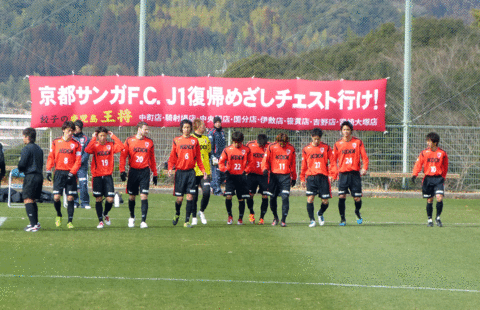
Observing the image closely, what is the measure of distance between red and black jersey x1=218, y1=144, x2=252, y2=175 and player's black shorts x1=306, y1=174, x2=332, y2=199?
125 centimetres

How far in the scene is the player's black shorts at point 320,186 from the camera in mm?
12867

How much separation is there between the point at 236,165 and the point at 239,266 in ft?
14.5

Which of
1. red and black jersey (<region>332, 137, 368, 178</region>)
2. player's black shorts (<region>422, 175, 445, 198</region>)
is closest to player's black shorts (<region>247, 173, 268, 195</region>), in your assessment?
red and black jersey (<region>332, 137, 368, 178</region>)

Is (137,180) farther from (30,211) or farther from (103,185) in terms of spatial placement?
(30,211)

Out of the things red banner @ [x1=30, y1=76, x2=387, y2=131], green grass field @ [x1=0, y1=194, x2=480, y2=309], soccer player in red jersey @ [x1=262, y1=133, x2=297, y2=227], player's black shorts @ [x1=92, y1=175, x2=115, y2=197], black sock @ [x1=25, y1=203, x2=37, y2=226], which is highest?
red banner @ [x1=30, y1=76, x2=387, y2=131]

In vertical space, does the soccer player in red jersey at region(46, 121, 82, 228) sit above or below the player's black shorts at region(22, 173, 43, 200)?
above

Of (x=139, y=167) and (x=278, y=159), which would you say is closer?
(x=139, y=167)

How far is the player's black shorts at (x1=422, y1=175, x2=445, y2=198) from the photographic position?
13.1 metres

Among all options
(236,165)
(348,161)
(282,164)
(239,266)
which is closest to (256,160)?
(236,165)

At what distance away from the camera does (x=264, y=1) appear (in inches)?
1483

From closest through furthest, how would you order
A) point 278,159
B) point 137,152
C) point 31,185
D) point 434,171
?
point 31,185 → point 137,152 → point 278,159 → point 434,171

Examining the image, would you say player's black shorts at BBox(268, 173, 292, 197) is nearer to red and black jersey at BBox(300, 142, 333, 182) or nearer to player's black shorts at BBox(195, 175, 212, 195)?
red and black jersey at BBox(300, 142, 333, 182)

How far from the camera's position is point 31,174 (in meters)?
11.6

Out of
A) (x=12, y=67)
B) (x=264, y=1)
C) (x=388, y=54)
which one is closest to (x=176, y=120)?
(x=12, y=67)
